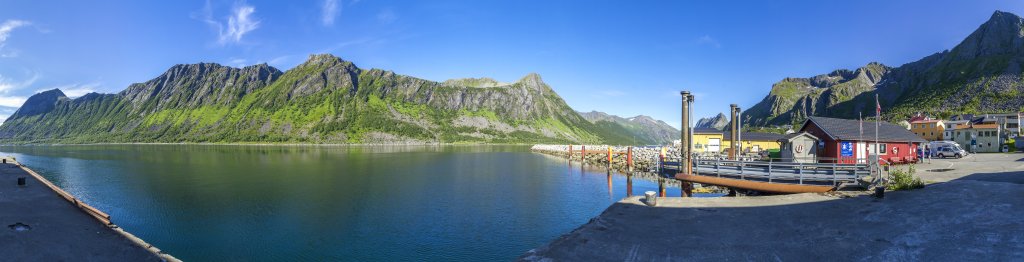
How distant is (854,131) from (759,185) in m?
22.8

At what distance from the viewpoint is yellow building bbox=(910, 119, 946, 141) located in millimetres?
99625

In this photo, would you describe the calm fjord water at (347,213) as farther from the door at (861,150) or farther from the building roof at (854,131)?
the door at (861,150)

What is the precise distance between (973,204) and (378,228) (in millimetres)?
32621

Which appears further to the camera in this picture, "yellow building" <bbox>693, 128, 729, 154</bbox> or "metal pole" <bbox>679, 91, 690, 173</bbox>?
"yellow building" <bbox>693, 128, 729, 154</bbox>

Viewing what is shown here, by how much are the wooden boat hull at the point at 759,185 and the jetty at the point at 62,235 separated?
99.1 feet

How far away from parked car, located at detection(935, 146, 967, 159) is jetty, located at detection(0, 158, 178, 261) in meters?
76.9

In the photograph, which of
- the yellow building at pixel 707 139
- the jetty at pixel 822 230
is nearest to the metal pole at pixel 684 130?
the jetty at pixel 822 230

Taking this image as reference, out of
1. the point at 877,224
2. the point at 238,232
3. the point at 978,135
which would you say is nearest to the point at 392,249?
the point at 238,232

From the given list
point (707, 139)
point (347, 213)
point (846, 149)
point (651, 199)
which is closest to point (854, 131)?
point (846, 149)

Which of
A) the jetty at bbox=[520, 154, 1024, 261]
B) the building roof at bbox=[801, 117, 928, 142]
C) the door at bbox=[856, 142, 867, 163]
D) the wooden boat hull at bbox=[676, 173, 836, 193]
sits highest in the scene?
the building roof at bbox=[801, 117, 928, 142]

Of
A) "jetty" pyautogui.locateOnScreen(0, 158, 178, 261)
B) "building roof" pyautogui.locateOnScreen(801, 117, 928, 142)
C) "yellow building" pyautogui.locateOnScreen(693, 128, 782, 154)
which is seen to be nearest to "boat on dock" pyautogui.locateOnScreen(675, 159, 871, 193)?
"building roof" pyautogui.locateOnScreen(801, 117, 928, 142)

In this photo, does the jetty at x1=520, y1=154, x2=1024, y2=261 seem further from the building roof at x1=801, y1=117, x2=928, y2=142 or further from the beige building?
the beige building

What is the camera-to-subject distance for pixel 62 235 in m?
23.9

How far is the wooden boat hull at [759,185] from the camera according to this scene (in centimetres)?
2518
